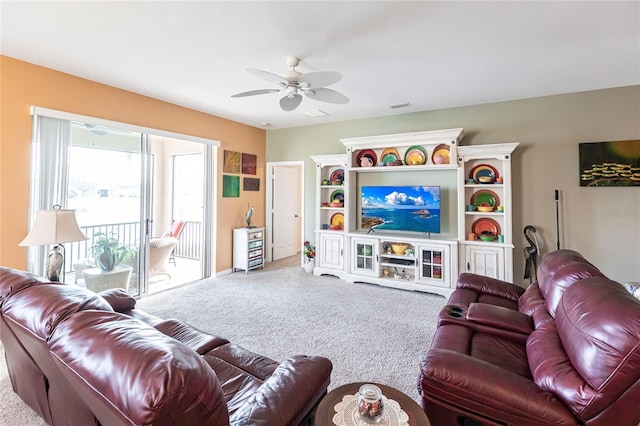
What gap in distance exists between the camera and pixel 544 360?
4.84ft

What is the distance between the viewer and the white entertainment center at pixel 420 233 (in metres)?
4.12

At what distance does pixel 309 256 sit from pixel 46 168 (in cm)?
377

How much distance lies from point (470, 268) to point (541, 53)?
2.65 meters

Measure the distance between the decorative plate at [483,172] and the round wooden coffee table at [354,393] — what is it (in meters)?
3.71

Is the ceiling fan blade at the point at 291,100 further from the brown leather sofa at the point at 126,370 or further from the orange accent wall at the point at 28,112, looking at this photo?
the orange accent wall at the point at 28,112

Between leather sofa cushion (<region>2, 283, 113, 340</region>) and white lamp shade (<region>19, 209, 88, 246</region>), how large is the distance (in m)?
1.31

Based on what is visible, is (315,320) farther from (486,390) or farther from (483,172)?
(483,172)

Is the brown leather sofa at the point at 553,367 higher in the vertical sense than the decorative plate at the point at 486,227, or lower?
lower

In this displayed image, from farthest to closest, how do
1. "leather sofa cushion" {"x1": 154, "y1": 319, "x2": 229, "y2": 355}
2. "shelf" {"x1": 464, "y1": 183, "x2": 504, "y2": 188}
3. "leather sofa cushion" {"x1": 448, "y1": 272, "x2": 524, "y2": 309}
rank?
"shelf" {"x1": 464, "y1": 183, "x2": 504, "y2": 188} < "leather sofa cushion" {"x1": 448, "y1": 272, "x2": 524, "y2": 309} < "leather sofa cushion" {"x1": 154, "y1": 319, "x2": 229, "y2": 355}

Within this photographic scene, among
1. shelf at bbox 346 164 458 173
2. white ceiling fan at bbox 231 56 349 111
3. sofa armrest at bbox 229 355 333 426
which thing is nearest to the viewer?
sofa armrest at bbox 229 355 333 426

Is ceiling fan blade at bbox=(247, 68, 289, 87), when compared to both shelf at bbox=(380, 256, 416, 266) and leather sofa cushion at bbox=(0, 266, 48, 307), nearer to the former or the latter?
leather sofa cushion at bbox=(0, 266, 48, 307)

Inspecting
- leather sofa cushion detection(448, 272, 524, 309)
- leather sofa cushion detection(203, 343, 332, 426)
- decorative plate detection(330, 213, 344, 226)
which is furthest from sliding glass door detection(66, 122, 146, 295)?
leather sofa cushion detection(448, 272, 524, 309)

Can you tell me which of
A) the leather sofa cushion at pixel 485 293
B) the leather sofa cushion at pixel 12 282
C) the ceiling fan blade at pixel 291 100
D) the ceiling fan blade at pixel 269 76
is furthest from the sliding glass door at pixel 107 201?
the leather sofa cushion at pixel 485 293

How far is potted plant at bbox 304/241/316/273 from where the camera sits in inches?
215
